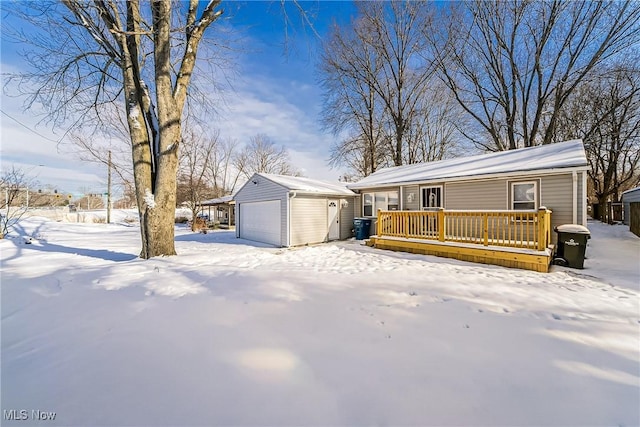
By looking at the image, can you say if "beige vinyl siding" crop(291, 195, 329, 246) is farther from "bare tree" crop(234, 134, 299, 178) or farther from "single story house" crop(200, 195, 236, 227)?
"bare tree" crop(234, 134, 299, 178)

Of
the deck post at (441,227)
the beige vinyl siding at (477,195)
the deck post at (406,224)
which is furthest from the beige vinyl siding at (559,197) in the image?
the deck post at (406,224)

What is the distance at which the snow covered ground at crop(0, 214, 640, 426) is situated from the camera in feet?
5.45

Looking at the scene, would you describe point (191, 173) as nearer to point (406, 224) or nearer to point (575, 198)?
point (406, 224)

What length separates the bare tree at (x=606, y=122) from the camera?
47.7 ft

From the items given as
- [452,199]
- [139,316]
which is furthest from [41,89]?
[452,199]

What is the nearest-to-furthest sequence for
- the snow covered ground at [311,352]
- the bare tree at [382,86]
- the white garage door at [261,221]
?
the snow covered ground at [311,352] < the white garage door at [261,221] < the bare tree at [382,86]

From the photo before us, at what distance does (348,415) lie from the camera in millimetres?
1635

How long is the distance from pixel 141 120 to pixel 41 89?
324cm

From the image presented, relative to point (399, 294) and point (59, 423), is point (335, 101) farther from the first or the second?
point (59, 423)

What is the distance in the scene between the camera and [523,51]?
562 inches

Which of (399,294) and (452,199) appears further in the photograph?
(452,199)

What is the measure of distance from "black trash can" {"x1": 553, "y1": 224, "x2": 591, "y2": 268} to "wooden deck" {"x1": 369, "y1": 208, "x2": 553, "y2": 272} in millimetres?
281

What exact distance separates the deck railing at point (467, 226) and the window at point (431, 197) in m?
1.27

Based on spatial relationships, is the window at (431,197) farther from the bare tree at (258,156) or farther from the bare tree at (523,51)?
the bare tree at (258,156)
